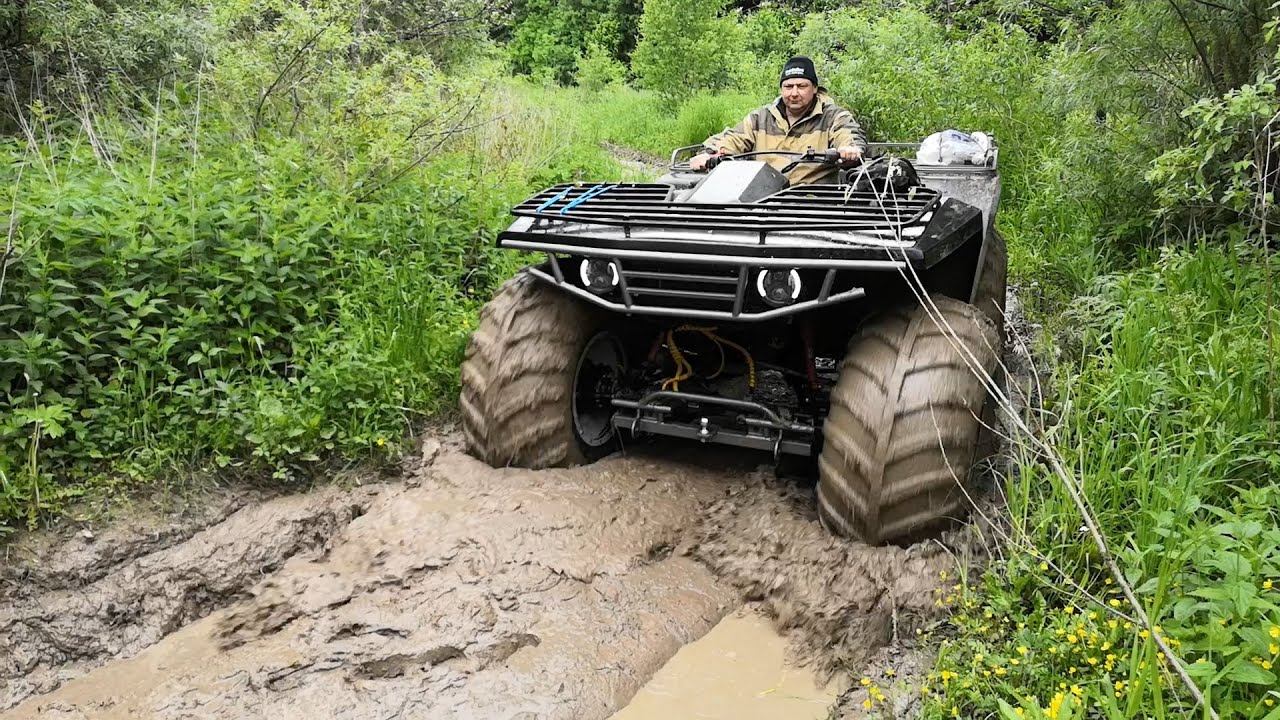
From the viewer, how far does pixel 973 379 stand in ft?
11.1

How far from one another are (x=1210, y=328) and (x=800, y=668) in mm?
2549

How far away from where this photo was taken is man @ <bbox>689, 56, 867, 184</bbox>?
5.46 metres

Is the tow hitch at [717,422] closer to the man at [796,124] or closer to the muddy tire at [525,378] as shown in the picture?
the muddy tire at [525,378]

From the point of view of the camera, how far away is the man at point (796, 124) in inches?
215

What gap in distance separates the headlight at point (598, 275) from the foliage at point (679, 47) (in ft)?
35.1

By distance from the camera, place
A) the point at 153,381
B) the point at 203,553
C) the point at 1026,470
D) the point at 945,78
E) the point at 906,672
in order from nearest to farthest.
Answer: the point at 906,672 → the point at 1026,470 → the point at 203,553 → the point at 153,381 → the point at 945,78

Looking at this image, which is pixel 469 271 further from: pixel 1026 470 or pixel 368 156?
pixel 1026 470

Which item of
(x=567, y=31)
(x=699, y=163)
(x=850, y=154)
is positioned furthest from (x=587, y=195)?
(x=567, y=31)

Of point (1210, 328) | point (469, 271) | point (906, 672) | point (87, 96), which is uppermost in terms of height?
point (87, 96)

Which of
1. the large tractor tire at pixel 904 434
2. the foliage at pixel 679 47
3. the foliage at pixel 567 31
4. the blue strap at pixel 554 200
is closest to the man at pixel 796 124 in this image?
the blue strap at pixel 554 200

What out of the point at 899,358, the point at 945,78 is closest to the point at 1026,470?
the point at 899,358

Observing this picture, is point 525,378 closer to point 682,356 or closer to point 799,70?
point 682,356

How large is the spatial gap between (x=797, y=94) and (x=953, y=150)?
3.20 feet

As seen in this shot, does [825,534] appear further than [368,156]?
No
